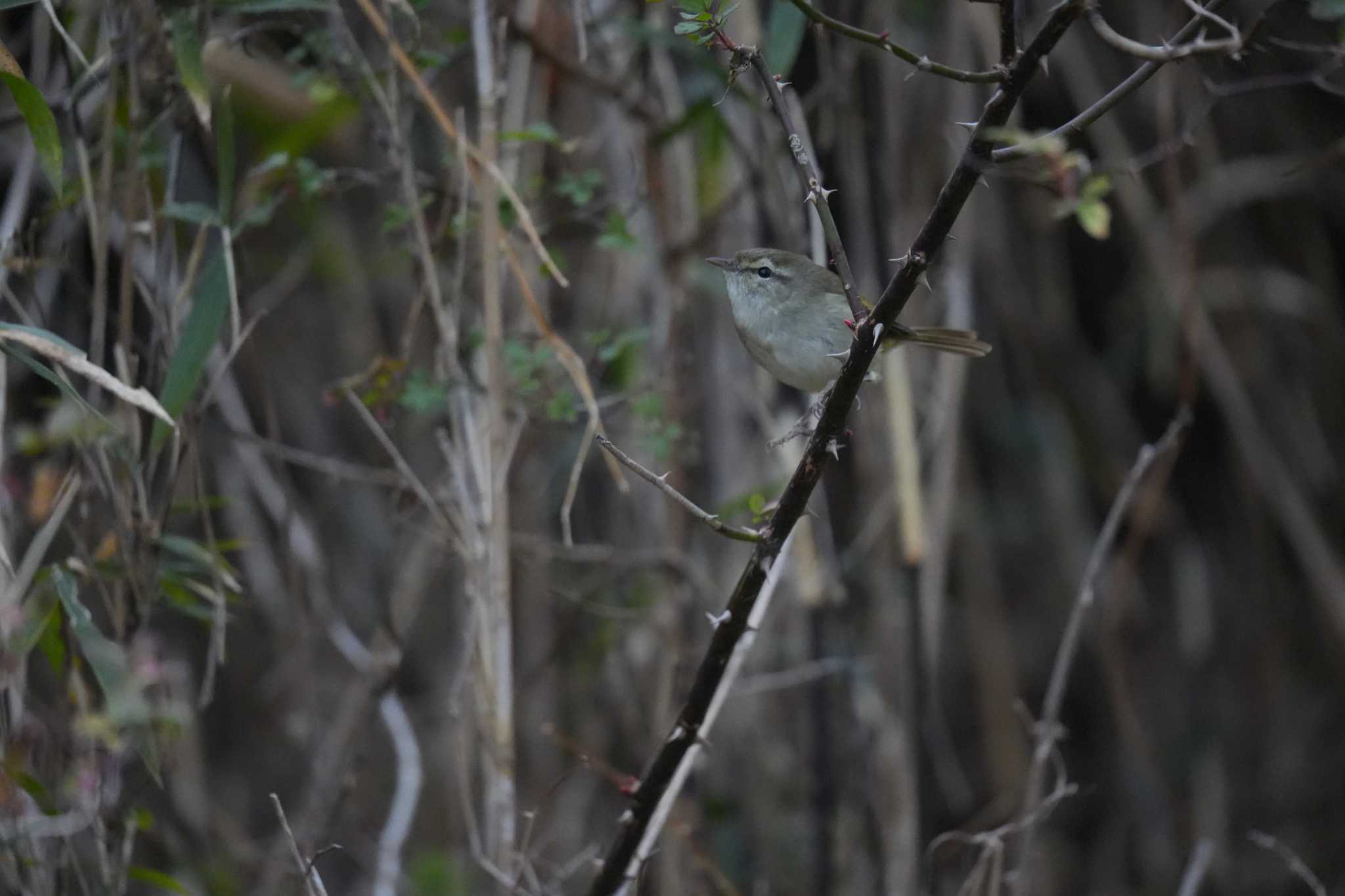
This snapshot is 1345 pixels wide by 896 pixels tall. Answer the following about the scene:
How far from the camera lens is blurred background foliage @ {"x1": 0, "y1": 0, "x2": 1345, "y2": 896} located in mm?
2334

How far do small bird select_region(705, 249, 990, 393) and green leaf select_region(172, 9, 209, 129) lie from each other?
3.56 feet

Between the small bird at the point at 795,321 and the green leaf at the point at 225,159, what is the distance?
1.01 meters

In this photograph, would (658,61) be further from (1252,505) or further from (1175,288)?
(1252,505)

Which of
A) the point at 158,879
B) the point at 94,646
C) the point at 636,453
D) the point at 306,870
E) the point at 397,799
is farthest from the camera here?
the point at 636,453

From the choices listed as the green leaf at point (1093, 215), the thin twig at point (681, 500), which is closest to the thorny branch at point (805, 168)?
the thin twig at point (681, 500)

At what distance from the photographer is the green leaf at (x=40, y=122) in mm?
2057

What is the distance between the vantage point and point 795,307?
267 centimetres

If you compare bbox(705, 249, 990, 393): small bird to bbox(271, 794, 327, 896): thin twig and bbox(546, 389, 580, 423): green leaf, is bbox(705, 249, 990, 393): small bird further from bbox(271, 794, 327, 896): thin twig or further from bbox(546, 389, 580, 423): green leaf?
bbox(271, 794, 327, 896): thin twig

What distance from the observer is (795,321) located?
2.63 m

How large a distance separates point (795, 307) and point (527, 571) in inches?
46.7

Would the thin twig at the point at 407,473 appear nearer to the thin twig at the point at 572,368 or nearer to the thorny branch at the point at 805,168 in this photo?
the thin twig at the point at 572,368

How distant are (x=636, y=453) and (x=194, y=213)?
175 centimetres

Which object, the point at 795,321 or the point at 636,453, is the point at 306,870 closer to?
the point at 795,321

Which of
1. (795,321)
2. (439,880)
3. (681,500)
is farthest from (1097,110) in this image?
(439,880)
